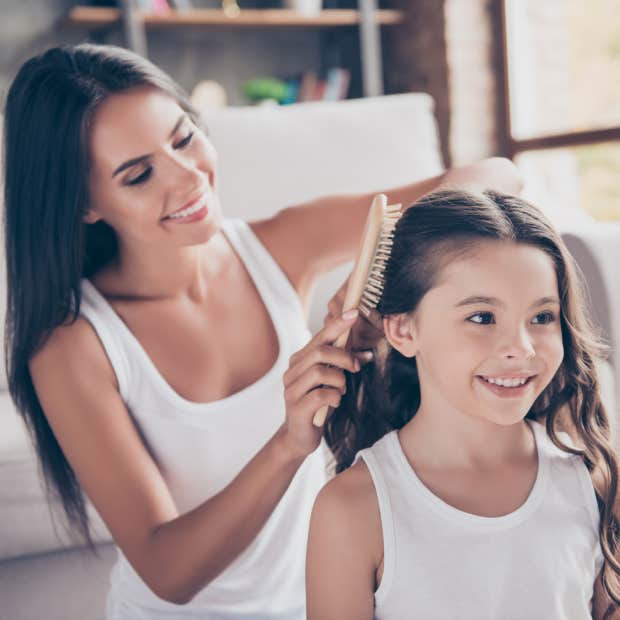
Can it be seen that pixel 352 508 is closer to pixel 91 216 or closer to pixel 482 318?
pixel 482 318

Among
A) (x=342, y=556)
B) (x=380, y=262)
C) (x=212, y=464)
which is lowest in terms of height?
(x=212, y=464)

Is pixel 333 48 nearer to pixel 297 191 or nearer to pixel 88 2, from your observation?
pixel 88 2

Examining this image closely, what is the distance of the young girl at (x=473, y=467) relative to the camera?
0.78 metres

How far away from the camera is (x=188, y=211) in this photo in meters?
1.06

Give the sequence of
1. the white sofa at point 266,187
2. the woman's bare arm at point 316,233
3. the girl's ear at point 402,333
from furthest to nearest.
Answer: the white sofa at point 266,187
the woman's bare arm at point 316,233
the girl's ear at point 402,333

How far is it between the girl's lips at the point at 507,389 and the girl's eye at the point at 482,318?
5cm

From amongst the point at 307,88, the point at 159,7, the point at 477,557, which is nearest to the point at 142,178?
the point at 477,557

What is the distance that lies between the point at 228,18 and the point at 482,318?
2.98 meters

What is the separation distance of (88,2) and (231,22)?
1.97 ft

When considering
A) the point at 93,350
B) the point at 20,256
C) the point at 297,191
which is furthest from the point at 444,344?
the point at 297,191

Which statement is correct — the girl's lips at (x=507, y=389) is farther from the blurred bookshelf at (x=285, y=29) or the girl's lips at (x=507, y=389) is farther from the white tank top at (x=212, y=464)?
the blurred bookshelf at (x=285, y=29)

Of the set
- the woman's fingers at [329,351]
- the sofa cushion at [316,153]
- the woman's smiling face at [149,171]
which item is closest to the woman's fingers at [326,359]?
the woman's fingers at [329,351]

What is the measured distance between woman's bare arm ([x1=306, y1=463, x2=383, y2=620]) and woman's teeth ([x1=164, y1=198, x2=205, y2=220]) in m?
0.42

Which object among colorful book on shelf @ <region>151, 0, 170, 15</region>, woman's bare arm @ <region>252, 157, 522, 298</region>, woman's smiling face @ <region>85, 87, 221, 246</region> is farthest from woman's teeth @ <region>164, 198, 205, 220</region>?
colorful book on shelf @ <region>151, 0, 170, 15</region>
